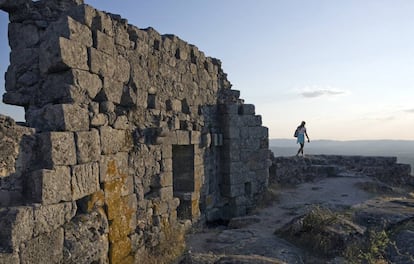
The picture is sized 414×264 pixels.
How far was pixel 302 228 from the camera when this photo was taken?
686cm

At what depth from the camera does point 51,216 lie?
393 cm

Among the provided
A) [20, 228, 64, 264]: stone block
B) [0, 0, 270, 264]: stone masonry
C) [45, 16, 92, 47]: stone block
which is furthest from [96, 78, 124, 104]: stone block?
[20, 228, 64, 264]: stone block

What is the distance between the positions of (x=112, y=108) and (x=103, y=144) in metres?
0.64

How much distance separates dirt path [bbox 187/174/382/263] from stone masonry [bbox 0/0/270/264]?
78 centimetres

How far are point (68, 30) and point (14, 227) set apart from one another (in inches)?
96.1

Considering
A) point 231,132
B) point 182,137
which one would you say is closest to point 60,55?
point 182,137

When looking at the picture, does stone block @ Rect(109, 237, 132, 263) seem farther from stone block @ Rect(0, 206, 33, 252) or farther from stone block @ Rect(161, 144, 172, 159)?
stone block @ Rect(161, 144, 172, 159)

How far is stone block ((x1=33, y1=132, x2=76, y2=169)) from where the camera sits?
4035 mm

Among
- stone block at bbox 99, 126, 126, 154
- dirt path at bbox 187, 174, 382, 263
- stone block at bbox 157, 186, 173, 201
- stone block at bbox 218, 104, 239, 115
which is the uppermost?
stone block at bbox 218, 104, 239, 115

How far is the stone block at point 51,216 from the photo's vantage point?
3711 mm

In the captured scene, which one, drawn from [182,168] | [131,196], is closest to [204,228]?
[182,168]

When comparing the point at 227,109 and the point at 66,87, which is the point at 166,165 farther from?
the point at 227,109

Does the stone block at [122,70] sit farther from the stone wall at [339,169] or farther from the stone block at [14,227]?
the stone wall at [339,169]

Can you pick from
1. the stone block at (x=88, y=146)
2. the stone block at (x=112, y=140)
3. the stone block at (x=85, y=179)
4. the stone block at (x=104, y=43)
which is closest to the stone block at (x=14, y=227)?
the stone block at (x=85, y=179)
